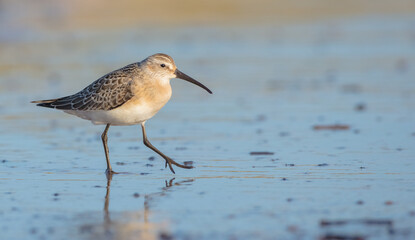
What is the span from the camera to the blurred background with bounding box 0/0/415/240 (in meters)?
6.14

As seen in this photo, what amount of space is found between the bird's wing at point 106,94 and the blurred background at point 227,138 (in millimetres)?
624

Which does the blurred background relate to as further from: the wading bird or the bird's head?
the bird's head

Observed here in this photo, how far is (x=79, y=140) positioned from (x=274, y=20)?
49.5 feet

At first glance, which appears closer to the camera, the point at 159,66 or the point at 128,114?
the point at 128,114

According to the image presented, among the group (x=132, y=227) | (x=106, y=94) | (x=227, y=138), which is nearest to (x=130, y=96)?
(x=106, y=94)

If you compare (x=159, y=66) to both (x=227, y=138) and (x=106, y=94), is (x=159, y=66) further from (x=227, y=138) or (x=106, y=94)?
(x=227, y=138)

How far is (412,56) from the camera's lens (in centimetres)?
1709

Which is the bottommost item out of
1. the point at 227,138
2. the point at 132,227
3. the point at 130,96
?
the point at 132,227

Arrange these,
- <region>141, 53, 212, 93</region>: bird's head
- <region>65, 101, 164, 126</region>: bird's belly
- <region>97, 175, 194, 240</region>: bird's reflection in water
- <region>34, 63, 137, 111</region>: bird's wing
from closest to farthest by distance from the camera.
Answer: <region>97, 175, 194, 240</region>: bird's reflection in water → <region>65, 101, 164, 126</region>: bird's belly → <region>34, 63, 137, 111</region>: bird's wing → <region>141, 53, 212, 93</region>: bird's head

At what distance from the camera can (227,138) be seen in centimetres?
997

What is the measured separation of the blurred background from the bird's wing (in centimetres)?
62

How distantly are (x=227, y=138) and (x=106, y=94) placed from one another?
2016 mm

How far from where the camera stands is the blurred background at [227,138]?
20.1 feet

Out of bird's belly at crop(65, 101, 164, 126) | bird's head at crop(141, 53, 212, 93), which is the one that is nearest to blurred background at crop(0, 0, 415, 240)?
bird's belly at crop(65, 101, 164, 126)
